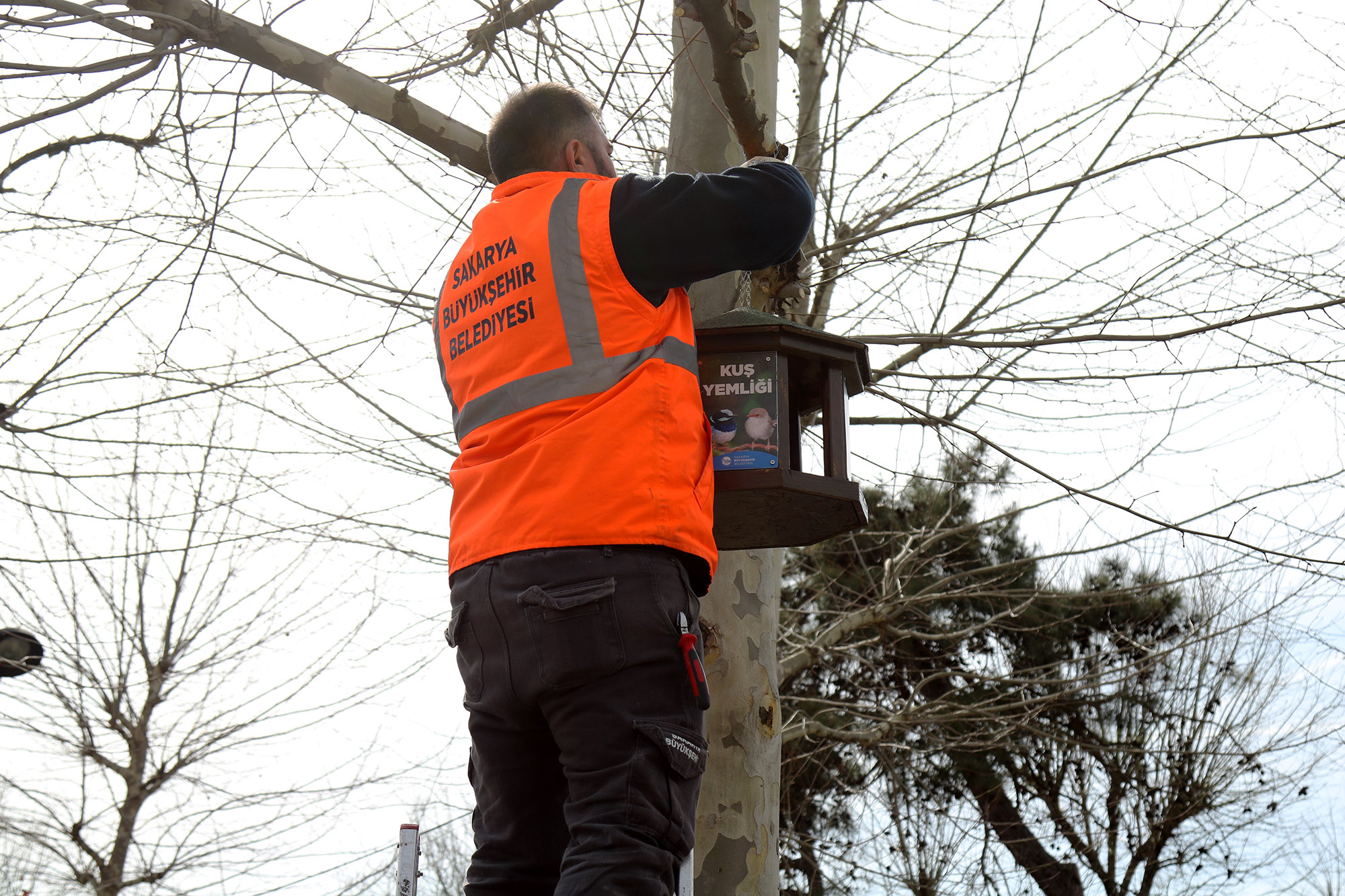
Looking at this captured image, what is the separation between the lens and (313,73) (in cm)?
323

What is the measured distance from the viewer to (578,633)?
1753 mm

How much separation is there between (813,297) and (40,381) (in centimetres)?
373

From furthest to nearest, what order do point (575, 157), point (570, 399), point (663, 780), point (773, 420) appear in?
point (773, 420) < point (575, 157) < point (570, 399) < point (663, 780)

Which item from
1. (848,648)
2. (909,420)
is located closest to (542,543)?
(909,420)

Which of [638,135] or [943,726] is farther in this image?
[943,726]

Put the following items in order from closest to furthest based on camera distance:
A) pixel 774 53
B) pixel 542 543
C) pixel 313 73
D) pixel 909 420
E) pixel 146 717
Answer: pixel 542 543 < pixel 313 73 < pixel 774 53 < pixel 909 420 < pixel 146 717

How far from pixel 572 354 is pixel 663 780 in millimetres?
743

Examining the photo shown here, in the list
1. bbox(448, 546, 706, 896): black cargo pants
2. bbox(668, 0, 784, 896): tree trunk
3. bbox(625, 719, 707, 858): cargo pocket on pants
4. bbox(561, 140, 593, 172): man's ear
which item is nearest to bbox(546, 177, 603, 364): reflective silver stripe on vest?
bbox(561, 140, 593, 172): man's ear

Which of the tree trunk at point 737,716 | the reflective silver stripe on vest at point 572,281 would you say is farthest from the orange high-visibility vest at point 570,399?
the tree trunk at point 737,716

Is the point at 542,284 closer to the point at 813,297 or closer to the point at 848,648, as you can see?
the point at 813,297

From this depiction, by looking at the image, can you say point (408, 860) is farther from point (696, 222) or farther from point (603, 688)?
point (696, 222)

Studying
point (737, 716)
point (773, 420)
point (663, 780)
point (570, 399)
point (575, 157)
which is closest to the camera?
point (663, 780)

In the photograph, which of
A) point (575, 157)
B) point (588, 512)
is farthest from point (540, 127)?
point (588, 512)

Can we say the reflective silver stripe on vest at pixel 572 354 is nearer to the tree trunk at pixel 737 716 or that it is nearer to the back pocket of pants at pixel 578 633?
the back pocket of pants at pixel 578 633
